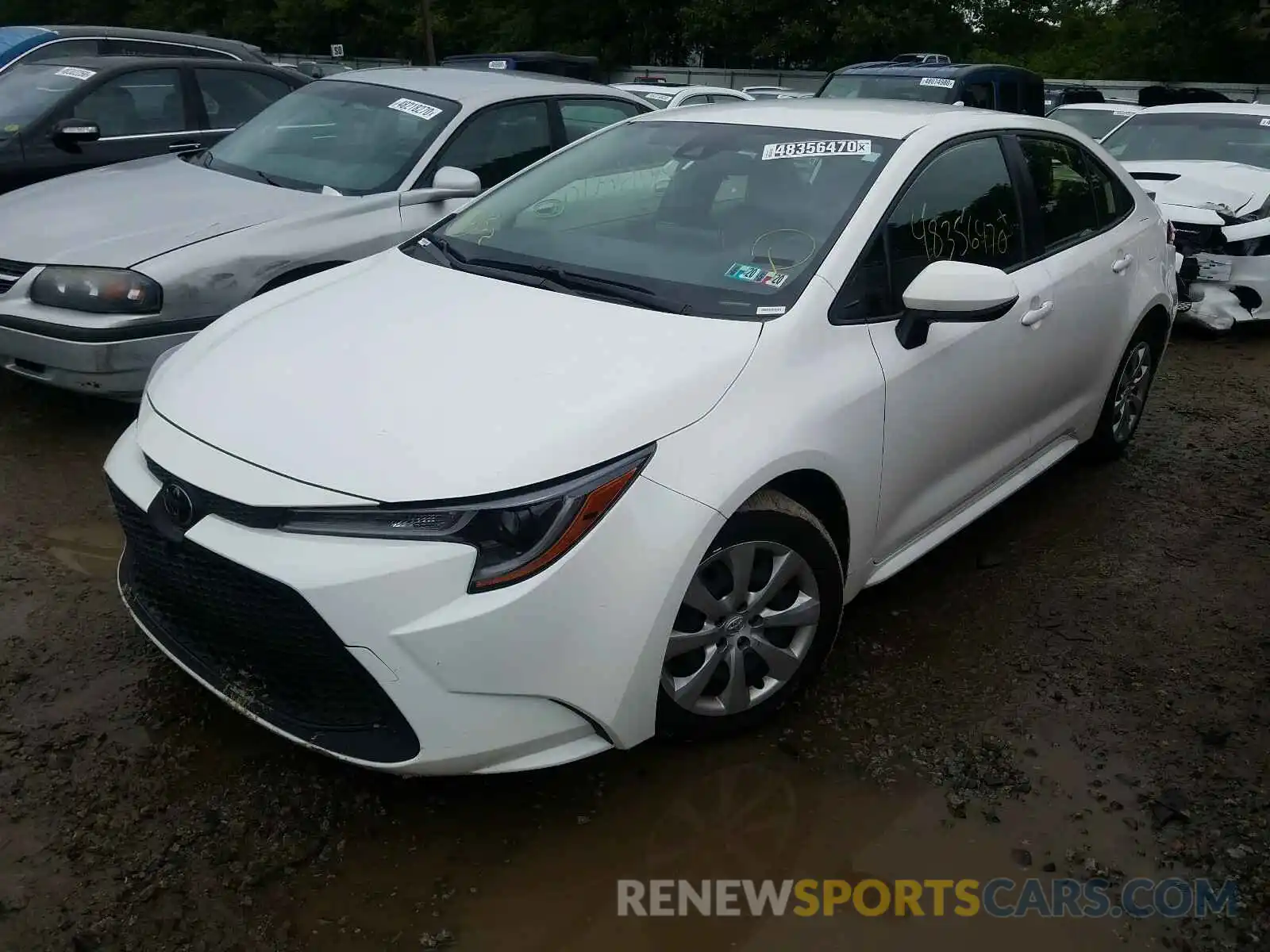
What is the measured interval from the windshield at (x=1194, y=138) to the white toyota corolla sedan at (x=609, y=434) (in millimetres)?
5151

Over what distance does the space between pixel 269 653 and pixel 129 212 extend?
314 centimetres

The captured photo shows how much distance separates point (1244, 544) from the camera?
166 inches

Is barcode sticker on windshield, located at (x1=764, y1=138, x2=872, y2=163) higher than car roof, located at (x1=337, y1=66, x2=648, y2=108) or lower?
higher

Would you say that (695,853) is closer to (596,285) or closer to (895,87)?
(596,285)

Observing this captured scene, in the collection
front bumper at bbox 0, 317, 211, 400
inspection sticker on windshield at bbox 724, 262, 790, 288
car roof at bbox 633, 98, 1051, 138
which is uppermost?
car roof at bbox 633, 98, 1051, 138

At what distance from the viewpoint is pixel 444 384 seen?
2553 millimetres

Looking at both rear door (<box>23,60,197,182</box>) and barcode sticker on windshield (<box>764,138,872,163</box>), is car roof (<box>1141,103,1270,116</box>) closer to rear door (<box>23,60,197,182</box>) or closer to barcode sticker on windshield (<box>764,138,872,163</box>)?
barcode sticker on windshield (<box>764,138,872,163</box>)

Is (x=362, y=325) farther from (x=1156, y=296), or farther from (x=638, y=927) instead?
(x=1156, y=296)

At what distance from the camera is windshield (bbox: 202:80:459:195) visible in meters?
5.16

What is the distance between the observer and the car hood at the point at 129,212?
439 cm

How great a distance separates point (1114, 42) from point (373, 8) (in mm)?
24219

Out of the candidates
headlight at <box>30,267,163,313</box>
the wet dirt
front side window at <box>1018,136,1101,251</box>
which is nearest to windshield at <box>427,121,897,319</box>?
front side window at <box>1018,136,1101,251</box>

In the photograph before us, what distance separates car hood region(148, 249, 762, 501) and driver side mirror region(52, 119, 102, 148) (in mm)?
3758
